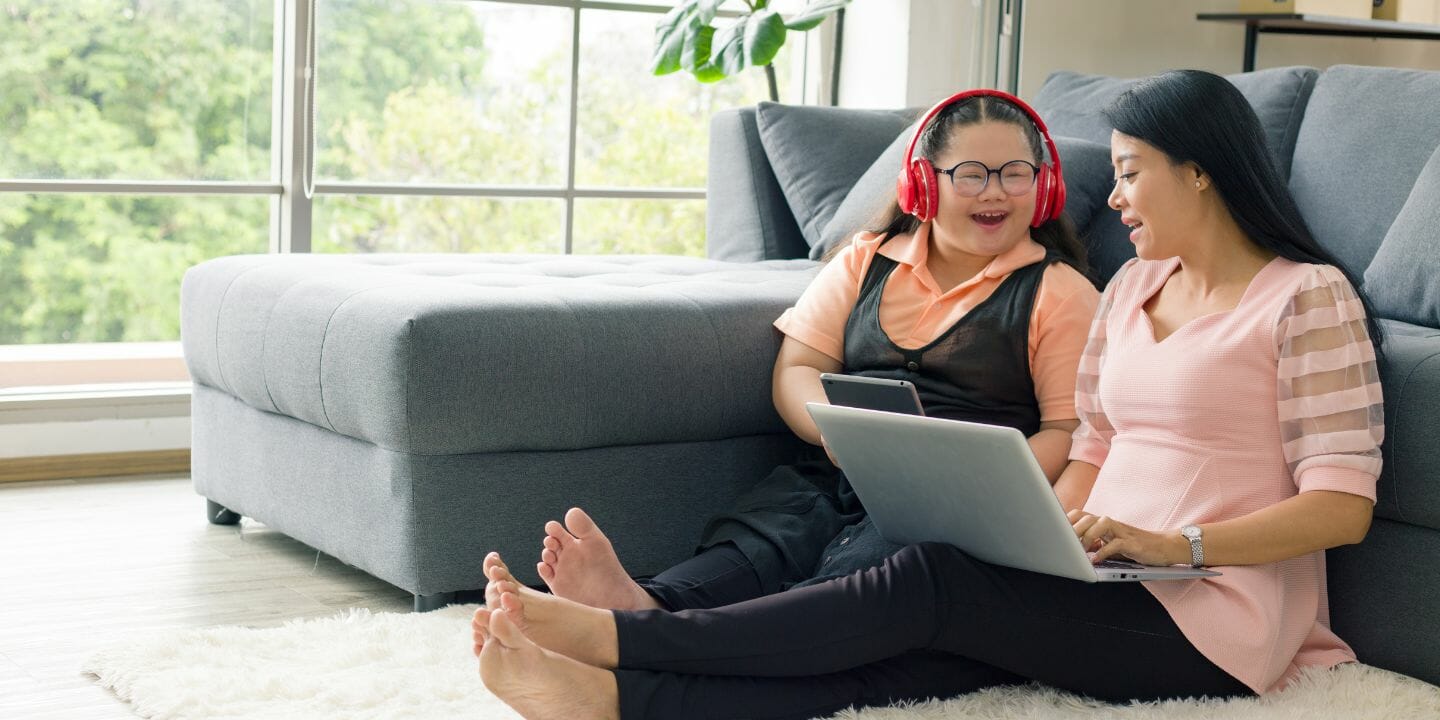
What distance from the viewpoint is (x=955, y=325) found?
216 centimetres

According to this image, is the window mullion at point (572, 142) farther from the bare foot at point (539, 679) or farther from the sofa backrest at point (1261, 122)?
the bare foot at point (539, 679)

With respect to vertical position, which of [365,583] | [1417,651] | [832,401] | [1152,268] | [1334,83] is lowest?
[365,583]

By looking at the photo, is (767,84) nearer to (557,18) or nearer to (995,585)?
(557,18)

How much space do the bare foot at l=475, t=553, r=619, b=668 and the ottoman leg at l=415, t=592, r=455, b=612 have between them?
723 millimetres

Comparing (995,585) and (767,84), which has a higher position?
(767,84)

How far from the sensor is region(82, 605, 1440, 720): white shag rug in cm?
175

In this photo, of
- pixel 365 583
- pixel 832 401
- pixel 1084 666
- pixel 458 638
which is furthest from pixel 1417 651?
pixel 365 583

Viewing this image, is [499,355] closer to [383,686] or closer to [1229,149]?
[383,686]

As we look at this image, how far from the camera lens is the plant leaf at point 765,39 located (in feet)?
13.1

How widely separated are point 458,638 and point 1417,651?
123 cm

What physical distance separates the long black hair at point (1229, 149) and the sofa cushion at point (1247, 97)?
0.61 m

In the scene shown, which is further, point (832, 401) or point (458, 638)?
point (458, 638)

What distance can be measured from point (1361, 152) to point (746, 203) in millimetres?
1306

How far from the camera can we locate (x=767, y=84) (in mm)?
4715
